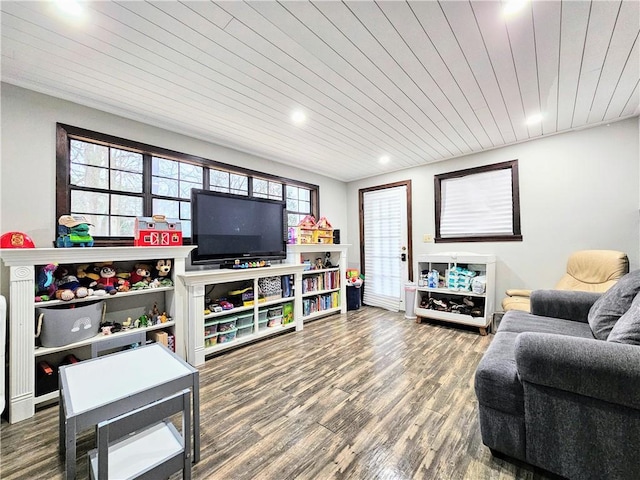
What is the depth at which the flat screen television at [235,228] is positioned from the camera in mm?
2826

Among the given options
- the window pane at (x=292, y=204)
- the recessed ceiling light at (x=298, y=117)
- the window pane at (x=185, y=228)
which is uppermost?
the recessed ceiling light at (x=298, y=117)

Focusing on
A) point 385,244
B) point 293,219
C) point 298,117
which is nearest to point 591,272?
point 385,244

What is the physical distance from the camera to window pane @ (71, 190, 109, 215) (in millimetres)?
2410

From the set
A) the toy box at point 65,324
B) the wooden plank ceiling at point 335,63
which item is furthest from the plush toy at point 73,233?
the wooden plank ceiling at point 335,63

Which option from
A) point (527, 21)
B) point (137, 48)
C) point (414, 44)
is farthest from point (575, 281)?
point (137, 48)

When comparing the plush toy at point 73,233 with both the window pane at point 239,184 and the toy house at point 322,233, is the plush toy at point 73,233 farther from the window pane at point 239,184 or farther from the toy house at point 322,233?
the toy house at point 322,233

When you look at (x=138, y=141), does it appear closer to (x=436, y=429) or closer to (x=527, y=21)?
(x=527, y=21)

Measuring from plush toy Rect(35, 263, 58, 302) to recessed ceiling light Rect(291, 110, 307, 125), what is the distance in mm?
2319

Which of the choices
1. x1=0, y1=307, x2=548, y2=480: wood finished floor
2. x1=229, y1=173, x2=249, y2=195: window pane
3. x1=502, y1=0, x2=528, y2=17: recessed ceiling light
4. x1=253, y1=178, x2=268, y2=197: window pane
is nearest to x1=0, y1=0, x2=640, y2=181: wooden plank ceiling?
x1=502, y1=0, x2=528, y2=17: recessed ceiling light

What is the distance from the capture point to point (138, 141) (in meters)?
2.71

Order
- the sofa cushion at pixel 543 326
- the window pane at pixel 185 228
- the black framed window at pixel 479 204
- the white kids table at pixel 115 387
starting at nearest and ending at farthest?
the white kids table at pixel 115 387, the sofa cushion at pixel 543 326, the window pane at pixel 185 228, the black framed window at pixel 479 204

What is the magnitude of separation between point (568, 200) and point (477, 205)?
3.10 feet

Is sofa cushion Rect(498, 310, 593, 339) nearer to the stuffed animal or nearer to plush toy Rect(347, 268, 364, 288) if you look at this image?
plush toy Rect(347, 268, 364, 288)

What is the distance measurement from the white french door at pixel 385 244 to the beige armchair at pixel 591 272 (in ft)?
5.57
